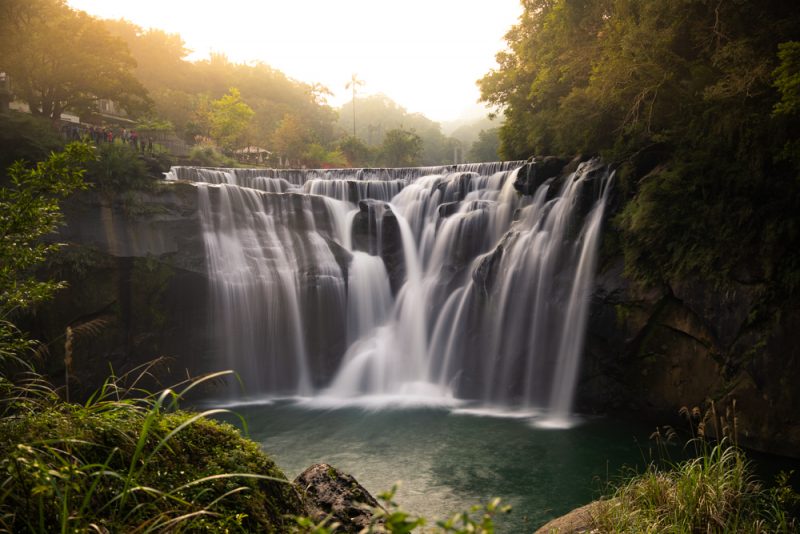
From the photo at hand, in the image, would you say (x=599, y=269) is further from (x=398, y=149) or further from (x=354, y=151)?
(x=354, y=151)

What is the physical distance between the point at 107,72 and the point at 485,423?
20.4m

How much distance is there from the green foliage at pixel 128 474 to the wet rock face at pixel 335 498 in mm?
457

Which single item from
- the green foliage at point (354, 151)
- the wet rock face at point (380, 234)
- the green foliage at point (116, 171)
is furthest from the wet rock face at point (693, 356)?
the green foliage at point (354, 151)

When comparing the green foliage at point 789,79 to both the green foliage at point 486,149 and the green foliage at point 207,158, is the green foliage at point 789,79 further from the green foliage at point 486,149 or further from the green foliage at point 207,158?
the green foliage at point 486,149

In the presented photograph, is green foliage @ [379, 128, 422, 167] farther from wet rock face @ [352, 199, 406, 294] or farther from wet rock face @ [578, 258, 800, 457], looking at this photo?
wet rock face @ [578, 258, 800, 457]

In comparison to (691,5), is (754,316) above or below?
below

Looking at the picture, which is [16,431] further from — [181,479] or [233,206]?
[233,206]

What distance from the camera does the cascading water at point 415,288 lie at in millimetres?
12992

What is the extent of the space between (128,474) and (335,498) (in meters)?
2.25

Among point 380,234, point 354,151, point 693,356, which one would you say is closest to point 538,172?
point 380,234

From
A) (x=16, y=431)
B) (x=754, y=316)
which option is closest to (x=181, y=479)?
(x=16, y=431)

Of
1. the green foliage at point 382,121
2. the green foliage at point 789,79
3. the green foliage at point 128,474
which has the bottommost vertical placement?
the green foliage at point 128,474

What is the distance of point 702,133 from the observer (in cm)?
1114

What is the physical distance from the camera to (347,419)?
1225cm
